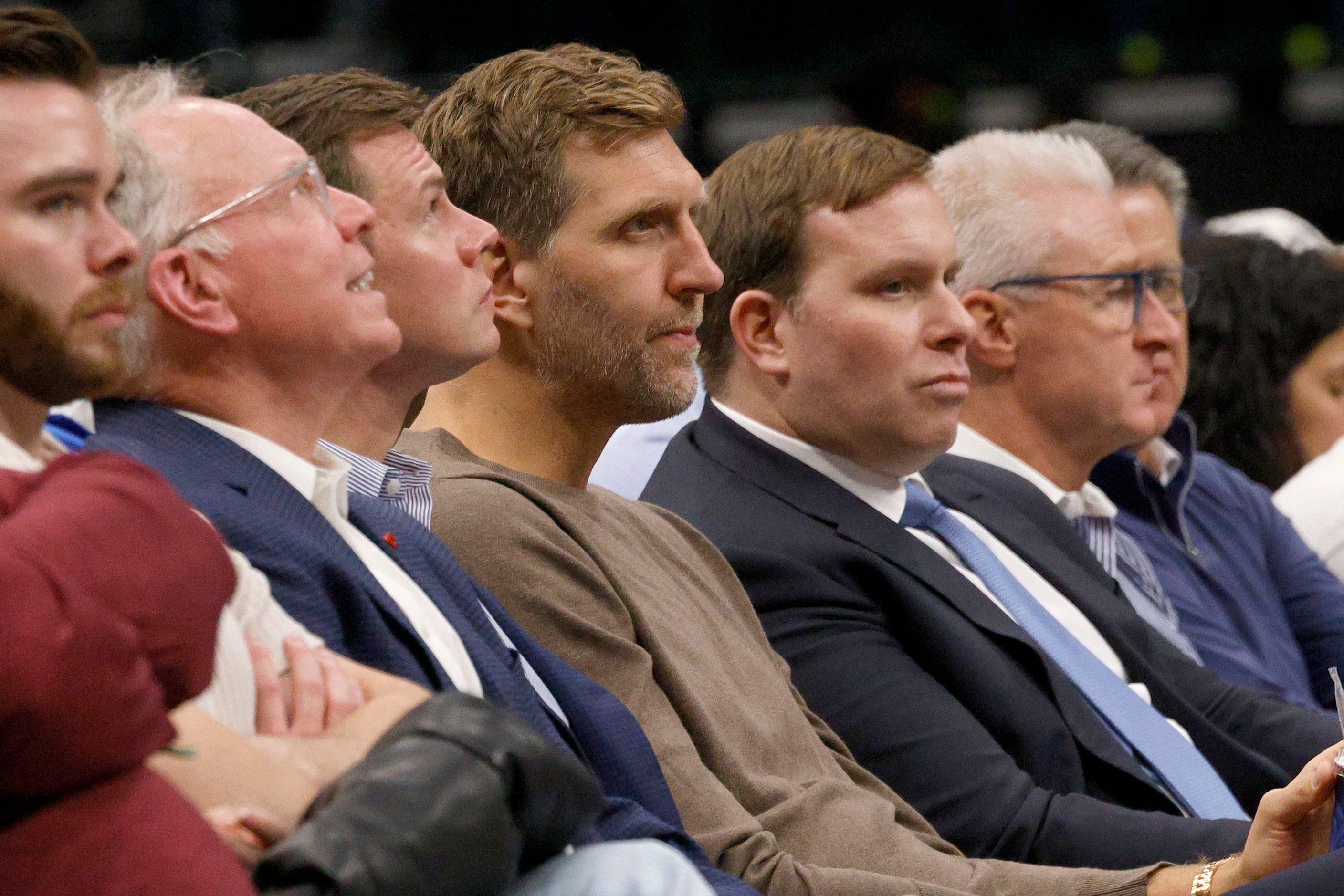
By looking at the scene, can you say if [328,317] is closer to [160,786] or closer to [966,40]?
[160,786]

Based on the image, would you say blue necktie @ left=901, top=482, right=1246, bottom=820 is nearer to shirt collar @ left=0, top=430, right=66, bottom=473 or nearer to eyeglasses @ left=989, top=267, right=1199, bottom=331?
eyeglasses @ left=989, top=267, right=1199, bottom=331

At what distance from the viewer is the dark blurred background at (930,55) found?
Result: 7.41m

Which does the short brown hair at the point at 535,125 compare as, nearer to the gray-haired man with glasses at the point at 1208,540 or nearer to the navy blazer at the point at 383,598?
the navy blazer at the point at 383,598

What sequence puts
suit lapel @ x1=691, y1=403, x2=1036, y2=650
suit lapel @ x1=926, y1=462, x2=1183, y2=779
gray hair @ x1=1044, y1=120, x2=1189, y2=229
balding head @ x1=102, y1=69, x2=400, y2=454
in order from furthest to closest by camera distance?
gray hair @ x1=1044, y1=120, x2=1189, y2=229
suit lapel @ x1=926, y1=462, x2=1183, y2=779
suit lapel @ x1=691, y1=403, x2=1036, y2=650
balding head @ x1=102, y1=69, x2=400, y2=454

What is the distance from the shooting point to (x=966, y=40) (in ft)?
26.1

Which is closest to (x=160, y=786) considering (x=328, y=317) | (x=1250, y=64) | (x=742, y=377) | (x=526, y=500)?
(x=328, y=317)

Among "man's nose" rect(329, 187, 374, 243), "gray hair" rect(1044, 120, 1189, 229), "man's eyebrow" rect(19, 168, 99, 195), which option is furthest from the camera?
"gray hair" rect(1044, 120, 1189, 229)

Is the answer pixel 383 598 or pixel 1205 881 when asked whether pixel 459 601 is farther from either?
pixel 1205 881

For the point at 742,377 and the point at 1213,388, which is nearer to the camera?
the point at 742,377

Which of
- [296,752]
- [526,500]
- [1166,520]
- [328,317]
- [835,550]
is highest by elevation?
[328,317]

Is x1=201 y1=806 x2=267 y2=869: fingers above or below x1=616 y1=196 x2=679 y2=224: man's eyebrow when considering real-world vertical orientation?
below

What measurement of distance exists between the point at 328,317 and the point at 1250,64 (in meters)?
6.83

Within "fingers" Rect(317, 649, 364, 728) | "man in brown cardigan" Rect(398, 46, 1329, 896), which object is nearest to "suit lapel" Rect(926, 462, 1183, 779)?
"man in brown cardigan" Rect(398, 46, 1329, 896)

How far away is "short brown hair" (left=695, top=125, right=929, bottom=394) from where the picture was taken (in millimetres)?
2434
